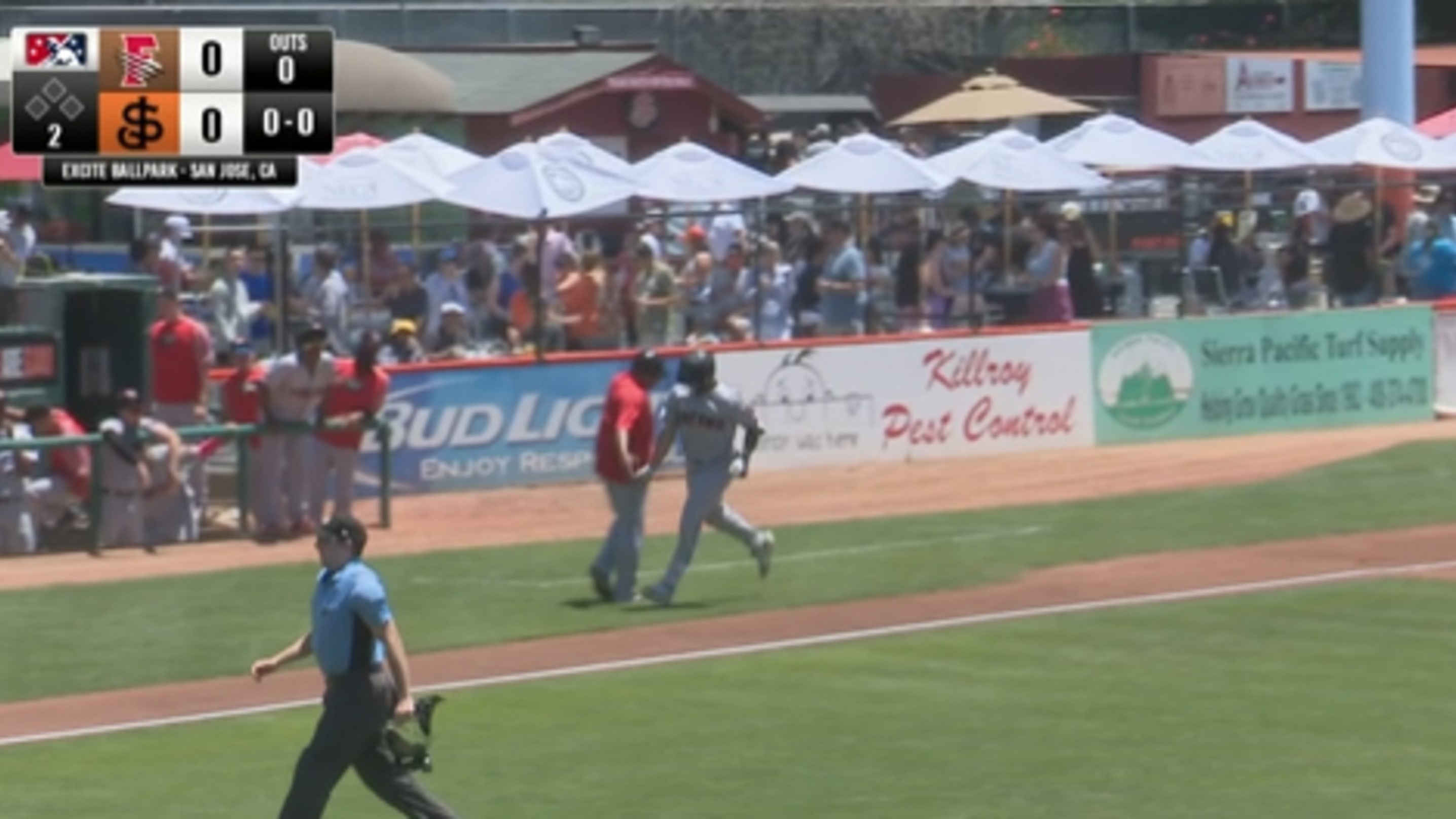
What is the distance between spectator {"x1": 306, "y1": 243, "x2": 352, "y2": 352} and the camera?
27.5m

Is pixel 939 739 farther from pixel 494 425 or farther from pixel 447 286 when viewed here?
pixel 447 286

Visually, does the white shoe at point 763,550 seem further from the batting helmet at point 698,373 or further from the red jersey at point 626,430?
the batting helmet at point 698,373

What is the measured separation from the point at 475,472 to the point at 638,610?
7.23 metres

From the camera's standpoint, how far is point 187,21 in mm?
39812

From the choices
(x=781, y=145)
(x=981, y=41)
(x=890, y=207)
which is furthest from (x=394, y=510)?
(x=981, y=41)

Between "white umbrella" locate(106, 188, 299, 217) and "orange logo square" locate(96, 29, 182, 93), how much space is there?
4.61 metres

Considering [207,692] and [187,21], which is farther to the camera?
[187,21]

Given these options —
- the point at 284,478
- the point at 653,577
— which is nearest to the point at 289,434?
the point at 284,478

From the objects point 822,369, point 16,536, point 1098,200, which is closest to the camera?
point 16,536

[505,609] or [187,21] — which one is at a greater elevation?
[187,21]

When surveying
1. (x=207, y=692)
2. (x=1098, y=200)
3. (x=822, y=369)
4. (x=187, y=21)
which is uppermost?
(x=187, y=21)

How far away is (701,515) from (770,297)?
9.91 metres

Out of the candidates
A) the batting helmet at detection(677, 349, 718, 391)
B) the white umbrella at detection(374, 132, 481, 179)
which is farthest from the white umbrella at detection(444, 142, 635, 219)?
the batting helmet at detection(677, 349, 718, 391)

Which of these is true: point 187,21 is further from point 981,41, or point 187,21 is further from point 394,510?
point 981,41
